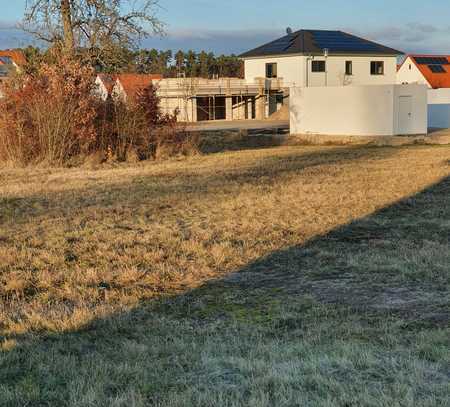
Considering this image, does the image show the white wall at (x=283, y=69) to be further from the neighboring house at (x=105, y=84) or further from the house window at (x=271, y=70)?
the neighboring house at (x=105, y=84)

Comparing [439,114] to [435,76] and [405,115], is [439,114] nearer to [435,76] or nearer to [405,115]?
[405,115]

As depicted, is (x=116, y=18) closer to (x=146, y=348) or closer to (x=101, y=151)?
(x=101, y=151)

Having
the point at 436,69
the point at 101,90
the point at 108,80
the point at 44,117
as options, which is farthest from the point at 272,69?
the point at 44,117

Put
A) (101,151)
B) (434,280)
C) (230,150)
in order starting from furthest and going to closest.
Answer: (230,150) → (101,151) → (434,280)

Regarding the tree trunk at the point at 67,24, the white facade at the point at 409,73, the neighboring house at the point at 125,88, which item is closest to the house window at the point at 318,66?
the white facade at the point at 409,73

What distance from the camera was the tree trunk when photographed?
20047 mm

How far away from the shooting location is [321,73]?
49.6 meters

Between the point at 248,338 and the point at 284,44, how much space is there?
1880 inches

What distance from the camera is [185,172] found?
1505 centimetres

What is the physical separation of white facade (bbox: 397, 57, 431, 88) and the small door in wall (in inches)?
1493

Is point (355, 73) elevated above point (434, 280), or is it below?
above

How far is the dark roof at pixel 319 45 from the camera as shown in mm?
48594

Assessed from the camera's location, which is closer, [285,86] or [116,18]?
[116,18]

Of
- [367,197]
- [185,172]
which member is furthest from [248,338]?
[185,172]
